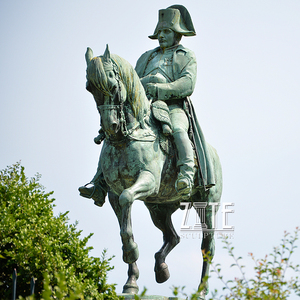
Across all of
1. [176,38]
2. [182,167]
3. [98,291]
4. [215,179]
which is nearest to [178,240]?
Answer: [215,179]

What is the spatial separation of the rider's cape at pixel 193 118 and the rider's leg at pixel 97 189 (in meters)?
1.49

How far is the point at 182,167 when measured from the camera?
30.9 ft

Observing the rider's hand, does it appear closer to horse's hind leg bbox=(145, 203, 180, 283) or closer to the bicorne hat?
the bicorne hat

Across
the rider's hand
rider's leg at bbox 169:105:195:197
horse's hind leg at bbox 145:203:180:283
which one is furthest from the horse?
horse's hind leg at bbox 145:203:180:283

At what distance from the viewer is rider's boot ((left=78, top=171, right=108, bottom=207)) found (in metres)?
9.80

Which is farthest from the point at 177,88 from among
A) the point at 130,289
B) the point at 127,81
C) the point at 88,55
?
the point at 130,289

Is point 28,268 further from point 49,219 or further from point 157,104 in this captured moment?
point 157,104

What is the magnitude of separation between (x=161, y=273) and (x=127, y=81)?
10.7 ft

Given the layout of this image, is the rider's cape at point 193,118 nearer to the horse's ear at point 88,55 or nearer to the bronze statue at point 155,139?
the bronze statue at point 155,139

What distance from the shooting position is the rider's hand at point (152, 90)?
9.87 m

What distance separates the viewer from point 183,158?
9.43 meters

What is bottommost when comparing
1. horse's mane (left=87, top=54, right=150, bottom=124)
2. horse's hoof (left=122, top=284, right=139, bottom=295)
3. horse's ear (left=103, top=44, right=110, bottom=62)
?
horse's hoof (left=122, top=284, right=139, bottom=295)

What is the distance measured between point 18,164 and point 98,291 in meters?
2.18

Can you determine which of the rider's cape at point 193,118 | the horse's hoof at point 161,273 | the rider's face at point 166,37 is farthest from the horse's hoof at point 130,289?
the rider's face at point 166,37
